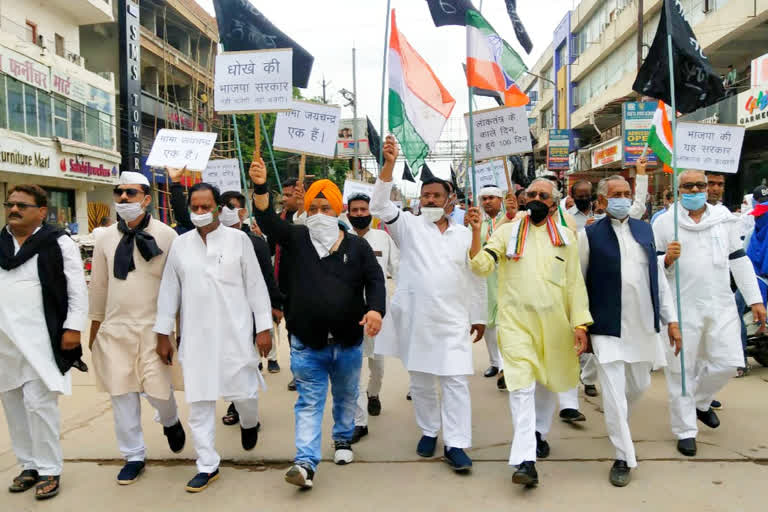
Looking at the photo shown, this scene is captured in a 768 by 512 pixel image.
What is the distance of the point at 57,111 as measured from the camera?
71.7 ft

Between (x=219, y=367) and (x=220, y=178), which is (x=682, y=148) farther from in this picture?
(x=220, y=178)

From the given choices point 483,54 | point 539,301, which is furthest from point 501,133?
point 539,301

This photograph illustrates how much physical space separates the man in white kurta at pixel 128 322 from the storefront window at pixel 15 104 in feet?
58.2

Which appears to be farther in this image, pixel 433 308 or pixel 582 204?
pixel 582 204

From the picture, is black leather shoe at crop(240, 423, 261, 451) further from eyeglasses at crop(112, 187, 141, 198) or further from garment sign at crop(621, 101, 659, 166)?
garment sign at crop(621, 101, 659, 166)

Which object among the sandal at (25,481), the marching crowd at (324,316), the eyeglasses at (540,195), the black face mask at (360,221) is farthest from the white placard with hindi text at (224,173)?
the eyeglasses at (540,195)

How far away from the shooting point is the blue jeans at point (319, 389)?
392 cm

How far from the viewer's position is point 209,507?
3.68 meters

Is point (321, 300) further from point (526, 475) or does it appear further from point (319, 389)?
point (526, 475)

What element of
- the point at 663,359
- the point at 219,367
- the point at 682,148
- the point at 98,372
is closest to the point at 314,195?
the point at 219,367

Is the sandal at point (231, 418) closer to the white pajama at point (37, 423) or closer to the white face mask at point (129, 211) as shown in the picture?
the white pajama at point (37, 423)

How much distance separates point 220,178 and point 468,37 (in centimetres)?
412

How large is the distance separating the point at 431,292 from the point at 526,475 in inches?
51.2

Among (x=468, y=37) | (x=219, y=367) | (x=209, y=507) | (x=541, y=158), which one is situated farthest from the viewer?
(x=541, y=158)
